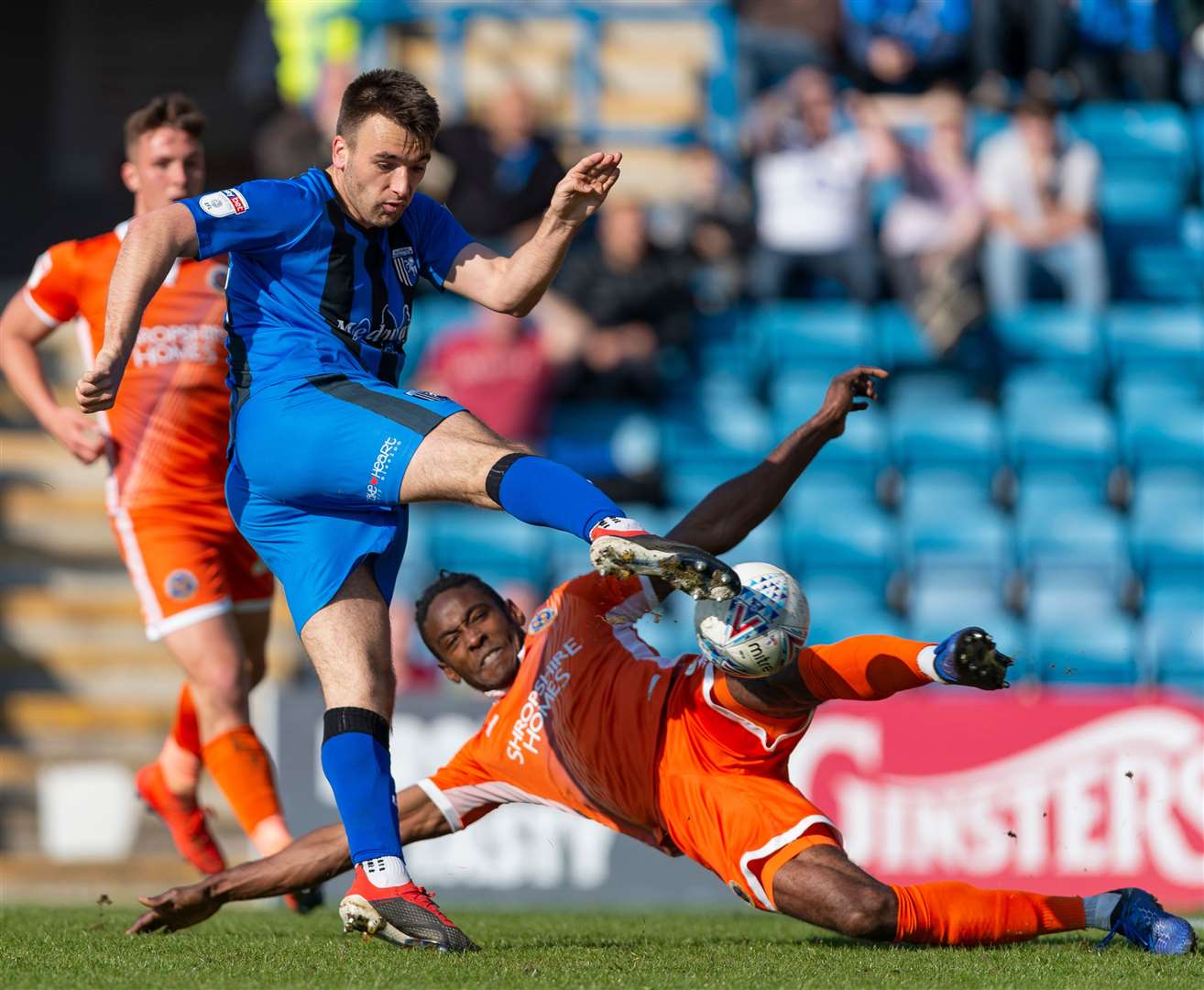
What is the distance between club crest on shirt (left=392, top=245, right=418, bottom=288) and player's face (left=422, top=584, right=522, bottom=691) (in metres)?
0.99

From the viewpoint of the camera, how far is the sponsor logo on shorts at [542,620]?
5.73m

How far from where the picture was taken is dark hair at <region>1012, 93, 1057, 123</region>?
12.4 metres

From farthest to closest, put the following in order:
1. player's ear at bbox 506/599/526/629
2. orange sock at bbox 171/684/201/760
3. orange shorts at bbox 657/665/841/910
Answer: orange sock at bbox 171/684/201/760, player's ear at bbox 506/599/526/629, orange shorts at bbox 657/665/841/910

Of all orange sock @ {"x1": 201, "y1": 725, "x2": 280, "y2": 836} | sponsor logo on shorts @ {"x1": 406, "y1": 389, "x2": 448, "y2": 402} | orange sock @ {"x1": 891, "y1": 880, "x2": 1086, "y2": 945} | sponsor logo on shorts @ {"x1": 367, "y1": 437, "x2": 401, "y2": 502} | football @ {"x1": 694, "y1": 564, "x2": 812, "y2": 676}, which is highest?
sponsor logo on shorts @ {"x1": 406, "y1": 389, "x2": 448, "y2": 402}

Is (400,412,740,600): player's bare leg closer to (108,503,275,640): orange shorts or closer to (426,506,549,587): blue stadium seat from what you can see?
(108,503,275,640): orange shorts

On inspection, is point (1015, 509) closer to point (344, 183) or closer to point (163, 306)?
point (163, 306)

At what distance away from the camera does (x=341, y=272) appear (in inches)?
206

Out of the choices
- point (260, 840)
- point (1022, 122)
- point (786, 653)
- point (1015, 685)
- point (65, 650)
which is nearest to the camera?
point (786, 653)

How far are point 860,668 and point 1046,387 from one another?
7.82 m

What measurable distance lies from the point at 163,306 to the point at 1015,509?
21.8ft

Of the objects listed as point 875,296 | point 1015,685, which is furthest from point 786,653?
point 875,296

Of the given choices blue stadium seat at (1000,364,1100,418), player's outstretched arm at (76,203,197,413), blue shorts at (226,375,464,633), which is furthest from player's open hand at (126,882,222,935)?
blue stadium seat at (1000,364,1100,418)

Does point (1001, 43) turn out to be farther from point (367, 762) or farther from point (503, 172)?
point (367, 762)

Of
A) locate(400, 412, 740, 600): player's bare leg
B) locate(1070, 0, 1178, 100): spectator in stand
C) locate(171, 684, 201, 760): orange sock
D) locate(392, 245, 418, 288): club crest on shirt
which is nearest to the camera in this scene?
locate(400, 412, 740, 600): player's bare leg
